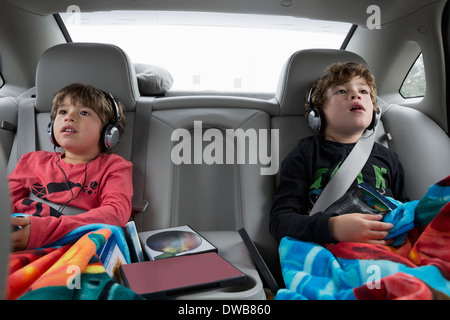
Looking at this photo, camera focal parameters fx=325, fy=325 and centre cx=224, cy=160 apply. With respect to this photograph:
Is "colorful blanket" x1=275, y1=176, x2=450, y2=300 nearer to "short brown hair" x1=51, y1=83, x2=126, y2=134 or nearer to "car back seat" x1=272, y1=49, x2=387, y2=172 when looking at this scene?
"car back seat" x1=272, y1=49, x2=387, y2=172

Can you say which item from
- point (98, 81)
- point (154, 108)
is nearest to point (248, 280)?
point (154, 108)

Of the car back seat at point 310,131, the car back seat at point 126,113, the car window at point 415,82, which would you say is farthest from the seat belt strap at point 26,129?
the car window at point 415,82

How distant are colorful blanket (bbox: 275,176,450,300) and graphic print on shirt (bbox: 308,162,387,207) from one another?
253 mm

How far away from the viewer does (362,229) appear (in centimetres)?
97

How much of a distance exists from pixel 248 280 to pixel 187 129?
2.56 feet

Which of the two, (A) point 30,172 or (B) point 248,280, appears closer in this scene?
(B) point 248,280

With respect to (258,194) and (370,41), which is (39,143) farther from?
(370,41)

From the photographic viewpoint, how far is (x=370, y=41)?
6.00 ft

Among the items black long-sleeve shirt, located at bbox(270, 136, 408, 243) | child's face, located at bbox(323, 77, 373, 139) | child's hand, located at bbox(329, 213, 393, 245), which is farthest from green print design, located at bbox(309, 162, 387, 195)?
child's hand, located at bbox(329, 213, 393, 245)

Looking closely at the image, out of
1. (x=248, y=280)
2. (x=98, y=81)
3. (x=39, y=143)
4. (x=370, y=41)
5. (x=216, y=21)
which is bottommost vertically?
(x=248, y=280)

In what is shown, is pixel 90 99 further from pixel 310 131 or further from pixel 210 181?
pixel 310 131

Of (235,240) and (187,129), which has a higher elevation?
(187,129)

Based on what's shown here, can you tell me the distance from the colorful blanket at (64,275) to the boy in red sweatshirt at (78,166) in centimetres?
35

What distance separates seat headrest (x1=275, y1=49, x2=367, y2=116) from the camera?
1.51 metres
